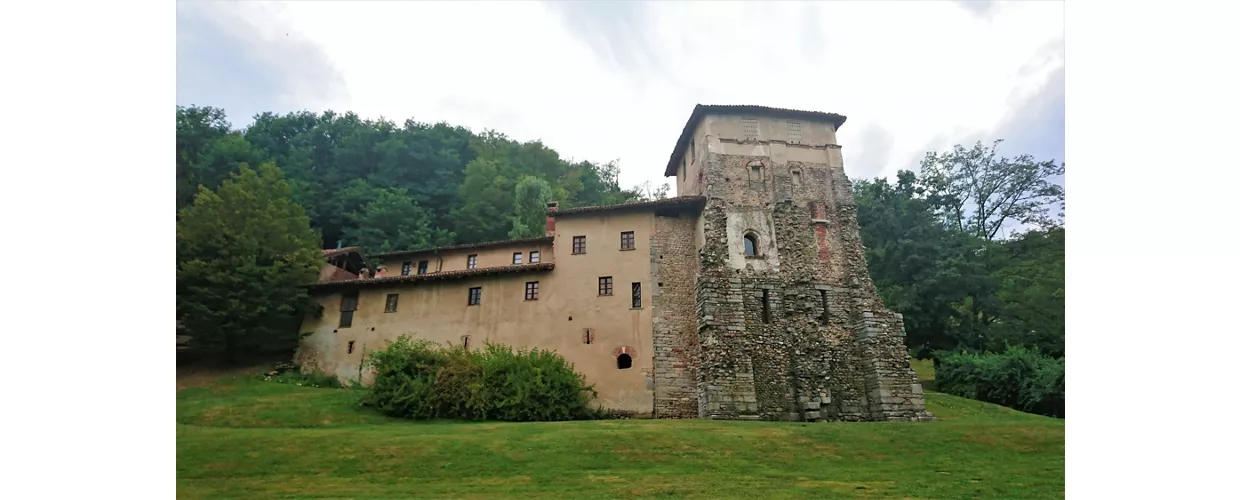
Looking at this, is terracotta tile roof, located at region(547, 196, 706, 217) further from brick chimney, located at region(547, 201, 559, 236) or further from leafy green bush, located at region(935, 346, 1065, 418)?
leafy green bush, located at region(935, 346, 1065, 418)

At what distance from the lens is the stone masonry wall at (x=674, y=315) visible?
2531 centimetres

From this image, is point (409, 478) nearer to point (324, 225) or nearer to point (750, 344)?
point (750, 344)

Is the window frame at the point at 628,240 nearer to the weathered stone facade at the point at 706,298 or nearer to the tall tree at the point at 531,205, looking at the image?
the weathered stone facade at the point at 706,298

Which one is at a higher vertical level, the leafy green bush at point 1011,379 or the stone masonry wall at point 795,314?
the stone masonry wall at point 795,314

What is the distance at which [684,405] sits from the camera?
82.6 ft

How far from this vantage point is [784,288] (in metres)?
26.0

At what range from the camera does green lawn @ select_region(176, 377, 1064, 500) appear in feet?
39.3

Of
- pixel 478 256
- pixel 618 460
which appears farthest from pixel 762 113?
pixel 618 460

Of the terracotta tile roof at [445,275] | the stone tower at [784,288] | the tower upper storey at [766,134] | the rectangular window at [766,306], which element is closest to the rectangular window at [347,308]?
the terracotta tile roof at [445,275]

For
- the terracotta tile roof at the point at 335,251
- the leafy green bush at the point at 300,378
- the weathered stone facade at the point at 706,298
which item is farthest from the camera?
the terracotta tile roof at the point at 335,251

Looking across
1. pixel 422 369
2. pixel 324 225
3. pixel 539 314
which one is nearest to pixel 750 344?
pixel 539 314

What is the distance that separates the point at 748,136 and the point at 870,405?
12.0m

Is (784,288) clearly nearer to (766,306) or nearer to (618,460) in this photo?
(766,306)

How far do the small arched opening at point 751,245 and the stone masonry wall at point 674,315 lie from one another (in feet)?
7.39
